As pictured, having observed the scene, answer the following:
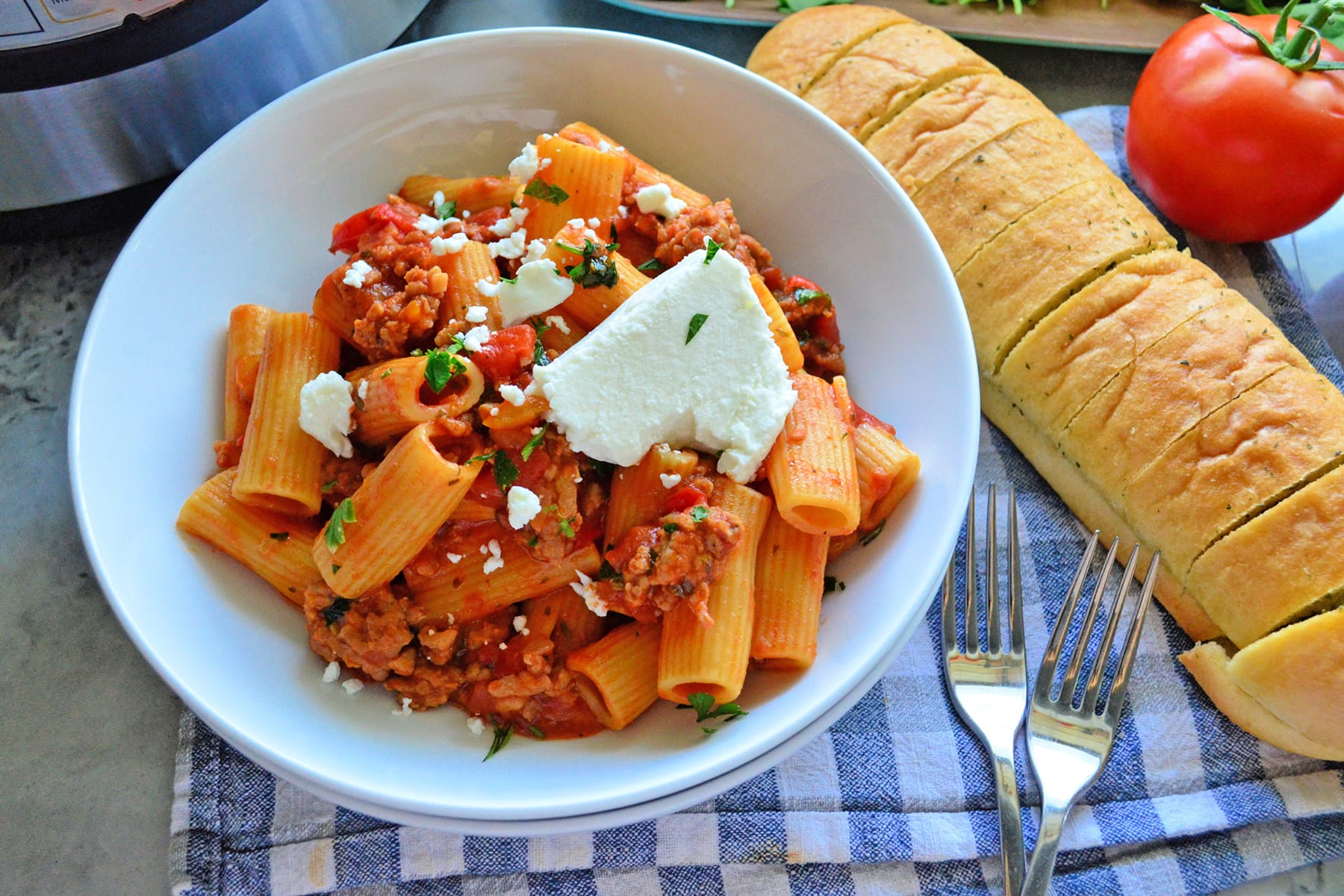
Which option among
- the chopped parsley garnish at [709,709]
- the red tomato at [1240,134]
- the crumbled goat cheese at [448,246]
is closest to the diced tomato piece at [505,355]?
the crumbled goat cheese at [448,246]

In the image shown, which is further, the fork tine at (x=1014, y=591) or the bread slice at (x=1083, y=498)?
the bread slice at (x=1083, y=498)

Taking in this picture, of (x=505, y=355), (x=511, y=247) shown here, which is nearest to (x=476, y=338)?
(x=505, y=355)

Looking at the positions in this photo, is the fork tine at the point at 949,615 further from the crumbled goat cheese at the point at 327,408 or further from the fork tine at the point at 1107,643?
the crumbled goat cheese at the point at 327,408

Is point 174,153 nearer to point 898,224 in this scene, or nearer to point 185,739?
point 185,739

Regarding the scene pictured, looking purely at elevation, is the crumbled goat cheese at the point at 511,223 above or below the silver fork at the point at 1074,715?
above

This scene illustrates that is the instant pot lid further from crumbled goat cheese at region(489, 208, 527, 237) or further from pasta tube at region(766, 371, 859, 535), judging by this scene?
pasta tube at region(766, 371, 859, 535)

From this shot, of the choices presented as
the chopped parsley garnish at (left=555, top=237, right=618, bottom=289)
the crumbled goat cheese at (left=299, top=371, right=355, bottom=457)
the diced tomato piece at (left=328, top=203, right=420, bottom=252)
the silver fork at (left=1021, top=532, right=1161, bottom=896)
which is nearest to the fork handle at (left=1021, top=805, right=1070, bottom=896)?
the silver fork at (left=1021, top=532, right=1161, bottom=896)
